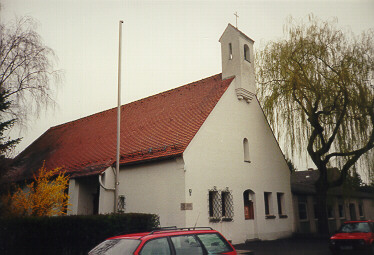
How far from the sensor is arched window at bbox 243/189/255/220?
58.2 ft

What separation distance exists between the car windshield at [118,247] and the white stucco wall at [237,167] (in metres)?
7.65

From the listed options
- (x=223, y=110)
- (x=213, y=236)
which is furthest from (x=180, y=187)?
(x=213, y=236)

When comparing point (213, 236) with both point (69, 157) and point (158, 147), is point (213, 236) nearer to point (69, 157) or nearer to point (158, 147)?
point (158, 147)

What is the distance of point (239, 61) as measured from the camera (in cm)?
1905

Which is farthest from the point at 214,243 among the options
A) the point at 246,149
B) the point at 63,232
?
the point at 246,149

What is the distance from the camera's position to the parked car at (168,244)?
6195mm

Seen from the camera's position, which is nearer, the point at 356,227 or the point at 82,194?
the point at 356,227

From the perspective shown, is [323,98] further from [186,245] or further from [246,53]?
[186,245]

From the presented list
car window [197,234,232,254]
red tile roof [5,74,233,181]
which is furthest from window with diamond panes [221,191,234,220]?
car window [197,234,232,254]

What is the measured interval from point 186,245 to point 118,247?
134 cm

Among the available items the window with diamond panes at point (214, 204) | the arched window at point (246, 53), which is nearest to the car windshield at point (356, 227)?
the window with diamond panes at point (214, 204)

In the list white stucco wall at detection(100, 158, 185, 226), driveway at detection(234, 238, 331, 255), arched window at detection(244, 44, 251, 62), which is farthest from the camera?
arched window at detection(244, 44, 251, 62)

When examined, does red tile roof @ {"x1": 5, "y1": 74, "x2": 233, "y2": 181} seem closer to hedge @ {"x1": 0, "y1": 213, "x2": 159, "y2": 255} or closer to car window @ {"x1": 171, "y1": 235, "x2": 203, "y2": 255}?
hedge @ {"x1": 0, "y1": 213, "x2": 159, "y2": 255}

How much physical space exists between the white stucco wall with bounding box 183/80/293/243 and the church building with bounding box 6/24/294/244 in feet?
0.15
